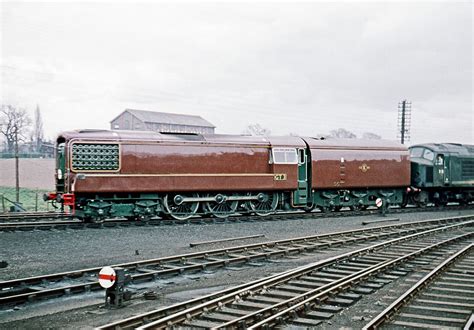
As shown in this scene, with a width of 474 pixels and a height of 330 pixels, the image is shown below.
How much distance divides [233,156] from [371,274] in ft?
36.4

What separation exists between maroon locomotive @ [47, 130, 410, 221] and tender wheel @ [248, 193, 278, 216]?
0.05 metres

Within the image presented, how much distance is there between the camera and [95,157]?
18.3m

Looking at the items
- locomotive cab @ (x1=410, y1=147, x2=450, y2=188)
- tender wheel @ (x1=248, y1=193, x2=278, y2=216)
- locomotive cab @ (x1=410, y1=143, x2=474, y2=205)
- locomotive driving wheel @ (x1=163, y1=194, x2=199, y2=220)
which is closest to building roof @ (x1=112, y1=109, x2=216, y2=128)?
locomotive cab @ (x1=410, y1=143, x2=474, y2=205)

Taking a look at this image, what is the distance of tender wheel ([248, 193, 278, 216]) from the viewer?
72.6 ft

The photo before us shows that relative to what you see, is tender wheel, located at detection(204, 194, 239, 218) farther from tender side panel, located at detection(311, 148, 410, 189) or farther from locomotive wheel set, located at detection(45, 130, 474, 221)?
tender side panel, located at detection(311, 148, 410, 189)

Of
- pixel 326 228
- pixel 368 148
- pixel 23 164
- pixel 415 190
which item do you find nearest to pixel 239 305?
pixel 326 228

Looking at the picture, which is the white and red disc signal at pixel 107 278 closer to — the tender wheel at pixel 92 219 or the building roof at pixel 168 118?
the tender wheel at pixel 92 219

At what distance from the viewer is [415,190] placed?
2823 centimetres

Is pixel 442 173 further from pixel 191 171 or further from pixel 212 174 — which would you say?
pixel 191 171

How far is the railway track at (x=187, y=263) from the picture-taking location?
9344 mm

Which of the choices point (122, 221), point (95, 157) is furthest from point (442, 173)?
point (95, 157)

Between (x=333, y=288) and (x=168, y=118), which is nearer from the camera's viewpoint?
(x=333, y=288)

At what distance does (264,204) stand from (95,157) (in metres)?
8.01

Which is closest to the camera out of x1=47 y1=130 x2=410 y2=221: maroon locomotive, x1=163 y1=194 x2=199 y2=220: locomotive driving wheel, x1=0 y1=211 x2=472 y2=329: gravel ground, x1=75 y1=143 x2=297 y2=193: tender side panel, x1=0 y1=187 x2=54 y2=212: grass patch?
x1=0 y1=211 x2=472 y2=329: gravel ground
